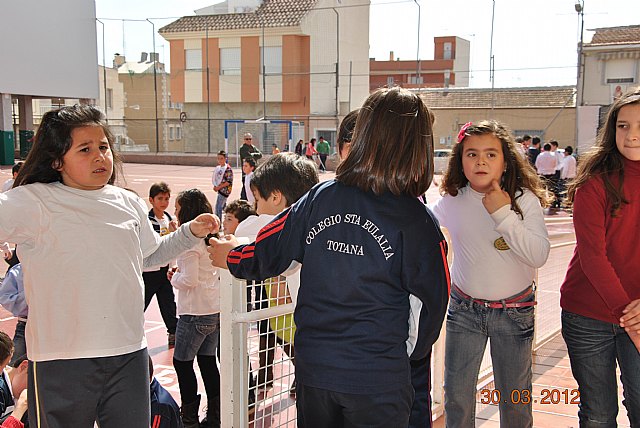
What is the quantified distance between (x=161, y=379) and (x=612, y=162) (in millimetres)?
3604

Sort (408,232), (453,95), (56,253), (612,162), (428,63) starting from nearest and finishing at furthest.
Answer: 1. (408,232)
2. (56,253)
3. (612,162)
4. (453,95)
5. (428,63)

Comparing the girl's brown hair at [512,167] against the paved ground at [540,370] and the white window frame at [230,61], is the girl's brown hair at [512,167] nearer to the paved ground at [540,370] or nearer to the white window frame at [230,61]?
the paved ground at [540,370]

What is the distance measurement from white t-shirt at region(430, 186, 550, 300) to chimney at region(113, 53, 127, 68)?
33677 mm

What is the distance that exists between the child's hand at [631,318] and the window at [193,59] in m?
36.5

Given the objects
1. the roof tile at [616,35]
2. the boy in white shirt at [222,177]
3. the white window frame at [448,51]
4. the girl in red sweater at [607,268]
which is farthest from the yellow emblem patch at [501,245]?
the white window frame at [448,51]

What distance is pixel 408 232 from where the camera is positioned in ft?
6.29

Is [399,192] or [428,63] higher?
[428,63]

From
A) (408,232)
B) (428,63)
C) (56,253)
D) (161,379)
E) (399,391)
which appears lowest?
(161,379)

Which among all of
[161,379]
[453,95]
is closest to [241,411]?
[161,379]

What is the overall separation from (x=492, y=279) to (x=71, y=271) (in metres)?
1.75

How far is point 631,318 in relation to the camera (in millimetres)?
2412

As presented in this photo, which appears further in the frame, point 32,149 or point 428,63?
point 428,63

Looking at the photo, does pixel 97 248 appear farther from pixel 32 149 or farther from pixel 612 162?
pixel 612 162
